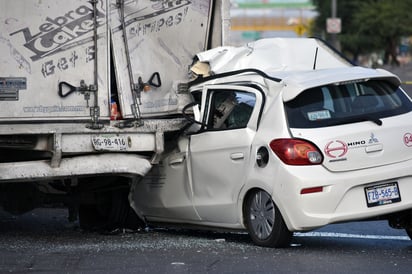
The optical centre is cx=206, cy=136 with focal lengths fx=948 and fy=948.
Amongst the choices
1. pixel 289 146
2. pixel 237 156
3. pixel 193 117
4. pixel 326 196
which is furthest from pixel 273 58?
pixel 326 196

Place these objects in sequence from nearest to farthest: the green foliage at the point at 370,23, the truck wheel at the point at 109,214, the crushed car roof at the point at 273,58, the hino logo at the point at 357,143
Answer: the hino logo at the point at 357,143, the crushed car roof at the point at 273,58, the truck wheel at the point at 109,214, the green foliage at the point at 370,23

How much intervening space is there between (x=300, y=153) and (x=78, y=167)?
2176mm

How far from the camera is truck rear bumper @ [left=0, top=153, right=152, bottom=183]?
8.77 meters

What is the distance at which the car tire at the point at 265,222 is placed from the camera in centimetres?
837

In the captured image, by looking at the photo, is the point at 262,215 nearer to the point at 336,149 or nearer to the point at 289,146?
the point at 289,146

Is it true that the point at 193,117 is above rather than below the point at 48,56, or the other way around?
below

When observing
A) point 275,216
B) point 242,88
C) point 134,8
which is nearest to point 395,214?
point 275,216

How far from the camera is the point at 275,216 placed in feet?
27.4

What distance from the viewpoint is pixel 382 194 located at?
8289 mm

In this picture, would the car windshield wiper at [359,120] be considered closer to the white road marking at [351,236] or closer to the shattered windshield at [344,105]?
the shattered windshield at [344,105]

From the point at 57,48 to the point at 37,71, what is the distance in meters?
0.30

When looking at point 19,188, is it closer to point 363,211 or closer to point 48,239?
point 48,239

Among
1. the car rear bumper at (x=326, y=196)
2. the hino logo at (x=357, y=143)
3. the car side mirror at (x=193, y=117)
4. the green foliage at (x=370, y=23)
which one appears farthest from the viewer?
the green foliage at (x=370, y=23)

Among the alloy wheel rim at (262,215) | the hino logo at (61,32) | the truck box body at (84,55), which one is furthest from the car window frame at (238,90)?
the hino logo at (61,32)
